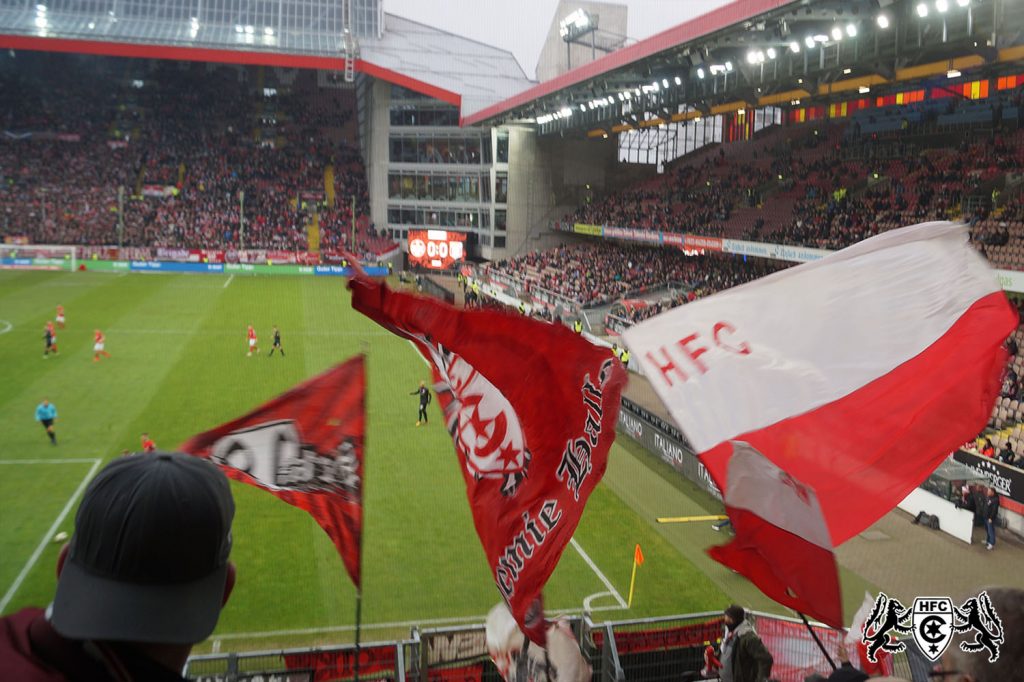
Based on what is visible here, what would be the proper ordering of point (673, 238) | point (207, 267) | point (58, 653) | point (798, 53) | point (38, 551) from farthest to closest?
point (207, 267), point (673, 238), point (798, 53), point (38, 551), point (58, 653)

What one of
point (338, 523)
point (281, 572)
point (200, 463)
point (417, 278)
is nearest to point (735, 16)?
point (281, 572)

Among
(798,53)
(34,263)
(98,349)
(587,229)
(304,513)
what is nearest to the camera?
(304,513)

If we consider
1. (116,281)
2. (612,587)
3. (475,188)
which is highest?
(475,188)

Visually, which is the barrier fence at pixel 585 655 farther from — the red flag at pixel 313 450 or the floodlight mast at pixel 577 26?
the floodlight mast at pixel 577 26

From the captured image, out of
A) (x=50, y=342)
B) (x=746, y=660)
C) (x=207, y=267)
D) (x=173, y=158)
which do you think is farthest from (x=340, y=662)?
(x=173, y=158)

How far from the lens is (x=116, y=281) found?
4928 cm

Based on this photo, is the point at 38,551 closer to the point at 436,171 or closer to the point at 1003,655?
the point at 1003,655

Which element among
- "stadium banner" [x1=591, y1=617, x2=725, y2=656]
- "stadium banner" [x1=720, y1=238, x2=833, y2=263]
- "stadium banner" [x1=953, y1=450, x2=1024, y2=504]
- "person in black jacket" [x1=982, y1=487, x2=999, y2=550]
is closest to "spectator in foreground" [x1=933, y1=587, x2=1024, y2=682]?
"stadium banner" [x1=591, y1=617, x2=725, y2=656]

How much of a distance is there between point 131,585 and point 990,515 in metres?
16.7

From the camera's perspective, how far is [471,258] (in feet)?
199

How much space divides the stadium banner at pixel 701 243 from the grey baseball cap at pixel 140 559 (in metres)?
34.5

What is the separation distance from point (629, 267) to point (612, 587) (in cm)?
3166

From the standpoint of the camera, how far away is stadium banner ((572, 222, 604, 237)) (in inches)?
1918

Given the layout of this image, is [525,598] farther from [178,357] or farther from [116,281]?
[116,281]
